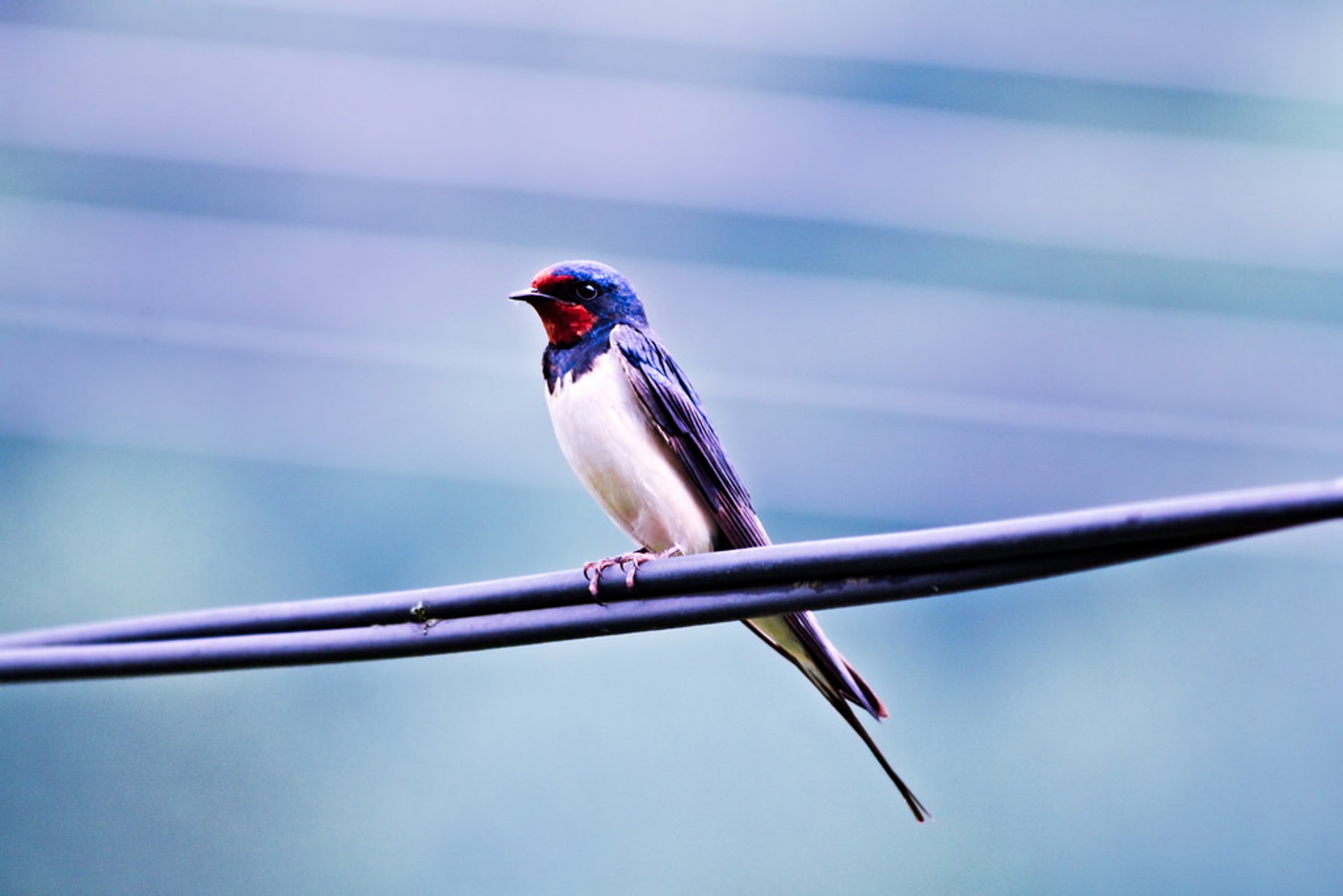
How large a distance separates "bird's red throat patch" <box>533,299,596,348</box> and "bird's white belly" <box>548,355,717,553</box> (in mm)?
142

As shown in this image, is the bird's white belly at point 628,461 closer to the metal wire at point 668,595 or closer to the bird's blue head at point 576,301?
the bird's blue head at point 576,301

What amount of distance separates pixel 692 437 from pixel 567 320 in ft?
1.33

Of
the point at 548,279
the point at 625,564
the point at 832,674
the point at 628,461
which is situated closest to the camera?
the point at 625,564

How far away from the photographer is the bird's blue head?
117 inches

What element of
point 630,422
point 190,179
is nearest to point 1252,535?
point 630,422

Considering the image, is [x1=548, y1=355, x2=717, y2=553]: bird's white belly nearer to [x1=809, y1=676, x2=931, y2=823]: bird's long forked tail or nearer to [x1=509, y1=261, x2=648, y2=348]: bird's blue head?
[x1=509, y1=261, x2=648, y2=348]: bird's blue head

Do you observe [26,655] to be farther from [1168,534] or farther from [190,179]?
[190,179]

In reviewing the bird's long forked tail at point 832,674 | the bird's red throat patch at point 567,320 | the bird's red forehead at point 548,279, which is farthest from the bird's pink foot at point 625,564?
the bird's red forehead at point 548,279

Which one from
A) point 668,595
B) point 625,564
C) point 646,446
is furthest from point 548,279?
point 668,595

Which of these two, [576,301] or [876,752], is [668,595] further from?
[576,301]

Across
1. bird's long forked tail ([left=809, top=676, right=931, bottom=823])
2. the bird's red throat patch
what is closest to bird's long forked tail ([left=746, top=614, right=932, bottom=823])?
bird's long forked tail ([left=809, top=676, right=931, bottom=823])

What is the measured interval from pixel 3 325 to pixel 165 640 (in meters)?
9.75

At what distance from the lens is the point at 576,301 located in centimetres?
299

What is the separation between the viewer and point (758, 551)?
5.54 feet
